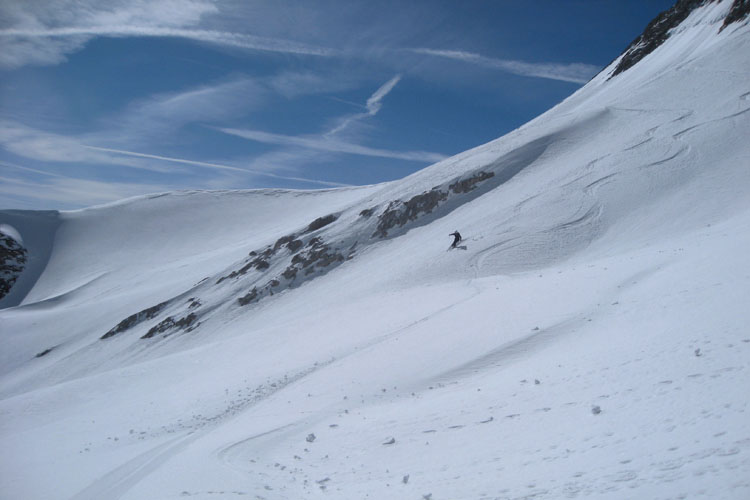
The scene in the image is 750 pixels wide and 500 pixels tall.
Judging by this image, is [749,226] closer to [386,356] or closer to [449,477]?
[386,356]

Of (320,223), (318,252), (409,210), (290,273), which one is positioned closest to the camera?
(290,273)

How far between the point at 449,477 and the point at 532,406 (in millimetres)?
1714

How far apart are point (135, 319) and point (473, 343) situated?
A: 2828 cm

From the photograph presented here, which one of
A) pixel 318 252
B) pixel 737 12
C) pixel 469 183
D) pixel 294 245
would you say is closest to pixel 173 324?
pixel 294 245

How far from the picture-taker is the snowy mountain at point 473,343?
5.52 meters

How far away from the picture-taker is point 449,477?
5555 mm

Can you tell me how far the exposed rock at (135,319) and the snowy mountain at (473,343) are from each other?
188 millimetres

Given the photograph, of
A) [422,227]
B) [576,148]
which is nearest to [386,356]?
[422,227]

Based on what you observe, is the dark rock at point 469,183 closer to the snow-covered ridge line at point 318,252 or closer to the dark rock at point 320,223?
the snow-covered ridge line at point 318,252

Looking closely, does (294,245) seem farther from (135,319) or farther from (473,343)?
(473,343)

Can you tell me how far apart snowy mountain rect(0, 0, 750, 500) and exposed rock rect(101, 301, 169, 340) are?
7.4 inches

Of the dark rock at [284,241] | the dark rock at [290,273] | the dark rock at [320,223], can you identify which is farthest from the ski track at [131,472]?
the dark rock at [320,223]

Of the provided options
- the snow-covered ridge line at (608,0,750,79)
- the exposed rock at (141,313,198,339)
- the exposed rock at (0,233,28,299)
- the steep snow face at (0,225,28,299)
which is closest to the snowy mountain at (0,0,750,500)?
the exposed rock at (141,313,198,339)

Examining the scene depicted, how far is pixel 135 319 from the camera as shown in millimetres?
31625
